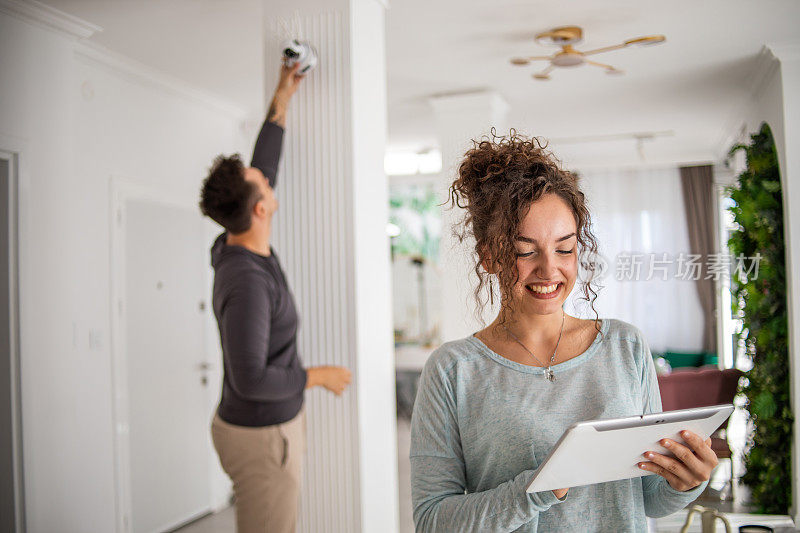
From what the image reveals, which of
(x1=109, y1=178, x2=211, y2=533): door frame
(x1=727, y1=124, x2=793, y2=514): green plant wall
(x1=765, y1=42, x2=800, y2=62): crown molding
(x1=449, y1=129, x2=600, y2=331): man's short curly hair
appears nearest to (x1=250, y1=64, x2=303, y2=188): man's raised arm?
(x1=449, y1=129, x2=600, y2=331): man's short curly hair

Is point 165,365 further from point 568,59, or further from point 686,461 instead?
point 686,461

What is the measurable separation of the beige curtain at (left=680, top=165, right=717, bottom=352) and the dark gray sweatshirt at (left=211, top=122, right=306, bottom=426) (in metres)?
6.78

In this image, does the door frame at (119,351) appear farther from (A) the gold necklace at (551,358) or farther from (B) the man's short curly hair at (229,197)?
(A) the gold necklace at (551,358)

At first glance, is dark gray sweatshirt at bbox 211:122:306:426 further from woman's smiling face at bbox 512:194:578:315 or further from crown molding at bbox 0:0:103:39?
crown molding at bbox 0:0:103:39

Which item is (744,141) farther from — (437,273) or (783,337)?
(437,273)

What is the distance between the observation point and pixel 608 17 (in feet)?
11.8

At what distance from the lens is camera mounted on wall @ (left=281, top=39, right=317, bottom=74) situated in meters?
2.63

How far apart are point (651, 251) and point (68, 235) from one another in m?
6.71

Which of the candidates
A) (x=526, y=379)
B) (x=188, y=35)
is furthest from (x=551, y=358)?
(x=188, y=35)

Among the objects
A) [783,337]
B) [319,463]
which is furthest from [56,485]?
[783,337]

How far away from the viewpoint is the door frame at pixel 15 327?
3.01 meters

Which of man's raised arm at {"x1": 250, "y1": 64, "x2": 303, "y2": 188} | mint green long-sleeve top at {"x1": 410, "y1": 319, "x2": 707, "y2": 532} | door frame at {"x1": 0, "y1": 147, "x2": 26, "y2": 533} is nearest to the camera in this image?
mint green long-sleeve top at {"x1": 410, "y1": 319, "x2": 707, "y2": 532}

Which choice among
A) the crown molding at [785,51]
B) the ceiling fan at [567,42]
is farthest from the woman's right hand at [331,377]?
the crown molding at [785,51]

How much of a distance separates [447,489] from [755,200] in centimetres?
409
